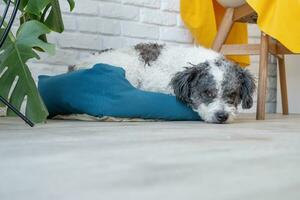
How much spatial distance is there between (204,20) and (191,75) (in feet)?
2.26

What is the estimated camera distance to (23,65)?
3.97 feet

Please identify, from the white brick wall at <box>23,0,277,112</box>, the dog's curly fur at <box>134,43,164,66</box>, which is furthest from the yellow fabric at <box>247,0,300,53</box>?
the white brick wall at <box>23,0,277,112</box>

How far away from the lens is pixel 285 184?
0.57m

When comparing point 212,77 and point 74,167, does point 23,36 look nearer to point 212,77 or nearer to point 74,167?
point 74,167

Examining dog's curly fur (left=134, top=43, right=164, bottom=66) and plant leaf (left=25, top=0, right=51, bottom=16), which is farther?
dog's curly fur (left=134, top=43, right=164, bottom=66)

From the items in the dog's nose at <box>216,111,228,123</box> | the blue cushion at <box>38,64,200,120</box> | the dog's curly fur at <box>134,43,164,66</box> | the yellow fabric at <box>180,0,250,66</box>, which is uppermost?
the yellow fabric at <box>180,0,250,66</box>

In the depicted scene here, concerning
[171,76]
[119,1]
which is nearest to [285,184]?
[171,76]

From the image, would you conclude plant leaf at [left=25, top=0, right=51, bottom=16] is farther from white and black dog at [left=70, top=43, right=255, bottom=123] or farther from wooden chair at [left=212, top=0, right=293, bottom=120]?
wooden chair at [left=212, top=0, right=293, bottom=120]

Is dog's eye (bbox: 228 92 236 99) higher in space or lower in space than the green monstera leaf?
lower

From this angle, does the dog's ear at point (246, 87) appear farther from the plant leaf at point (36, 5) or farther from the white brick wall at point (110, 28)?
the plant leaf at point (36, 5)

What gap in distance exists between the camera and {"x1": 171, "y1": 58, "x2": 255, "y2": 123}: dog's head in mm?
1823

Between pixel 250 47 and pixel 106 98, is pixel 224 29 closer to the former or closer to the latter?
pixel 250 47

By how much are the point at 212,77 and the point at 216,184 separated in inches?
51.1

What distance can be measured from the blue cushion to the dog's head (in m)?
0.06
